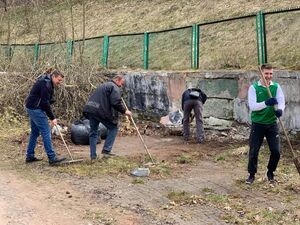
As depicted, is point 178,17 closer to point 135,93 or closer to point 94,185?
point 135,93

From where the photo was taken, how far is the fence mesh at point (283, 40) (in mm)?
11334

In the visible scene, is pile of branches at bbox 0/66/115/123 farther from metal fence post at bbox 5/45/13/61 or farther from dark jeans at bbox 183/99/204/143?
dark jeans at bbox 183/99/204/143

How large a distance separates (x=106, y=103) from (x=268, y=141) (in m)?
3.15

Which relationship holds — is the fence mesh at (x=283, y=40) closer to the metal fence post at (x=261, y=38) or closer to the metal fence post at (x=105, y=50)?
the metal fence post at (x=261, y=38)

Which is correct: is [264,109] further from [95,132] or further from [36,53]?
[36,53]

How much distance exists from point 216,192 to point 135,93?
720 cm

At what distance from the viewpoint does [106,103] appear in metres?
9.16

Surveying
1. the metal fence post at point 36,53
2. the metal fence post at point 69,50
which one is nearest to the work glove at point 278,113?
the metal fence post at point 69,50

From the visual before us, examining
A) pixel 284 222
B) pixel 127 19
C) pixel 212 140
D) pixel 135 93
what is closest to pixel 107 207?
pixel 284 222

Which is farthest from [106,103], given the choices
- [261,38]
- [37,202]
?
[261,38]

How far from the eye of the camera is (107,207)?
6434 millimetres

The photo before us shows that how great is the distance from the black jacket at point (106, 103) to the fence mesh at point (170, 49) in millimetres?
4663

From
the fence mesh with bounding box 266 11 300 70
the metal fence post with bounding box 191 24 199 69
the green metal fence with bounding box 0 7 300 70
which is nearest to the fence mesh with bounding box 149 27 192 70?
the green metal fence with bounding box 0 7 300 70

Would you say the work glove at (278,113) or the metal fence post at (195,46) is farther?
the metal fence post at (195,46)
